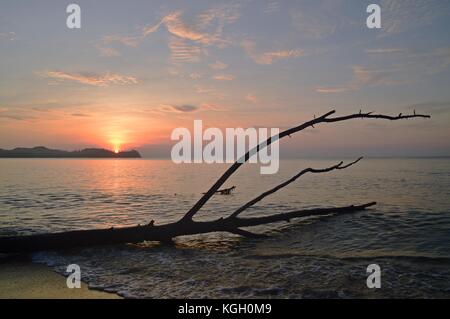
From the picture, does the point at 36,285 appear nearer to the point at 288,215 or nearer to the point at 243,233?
the point at 243,233

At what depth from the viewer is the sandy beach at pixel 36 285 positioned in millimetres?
7703

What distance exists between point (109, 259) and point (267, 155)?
21.6ft

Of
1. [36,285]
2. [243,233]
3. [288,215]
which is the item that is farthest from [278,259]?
[36,285]

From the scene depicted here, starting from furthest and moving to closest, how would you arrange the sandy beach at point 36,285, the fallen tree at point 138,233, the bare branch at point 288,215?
the bare branch at point 288,215, the fallen tree at point 138,233, the sandy beach at point 36,285

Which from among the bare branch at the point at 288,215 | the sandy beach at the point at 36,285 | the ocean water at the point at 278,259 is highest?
the bare branch at the point at 288,215

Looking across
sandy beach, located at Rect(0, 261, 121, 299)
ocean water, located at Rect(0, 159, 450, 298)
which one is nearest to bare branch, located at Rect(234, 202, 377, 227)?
ocean water, located at Rect(0, 159, 450, 298)

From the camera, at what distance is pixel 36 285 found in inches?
330

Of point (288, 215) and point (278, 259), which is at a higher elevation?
point (288, 215)

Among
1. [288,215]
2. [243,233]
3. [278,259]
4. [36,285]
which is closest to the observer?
[36,285]

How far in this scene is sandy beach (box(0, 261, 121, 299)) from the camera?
7.70 meters

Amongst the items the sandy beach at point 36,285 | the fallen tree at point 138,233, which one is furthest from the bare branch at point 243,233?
the sandy beach at point 36,285

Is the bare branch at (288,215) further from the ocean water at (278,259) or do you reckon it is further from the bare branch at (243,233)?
the ocean water at (278,259)

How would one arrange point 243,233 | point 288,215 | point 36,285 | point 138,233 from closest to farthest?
1. point 36,285
2. point 138,233
3. point 243,233
4. point 288,215
